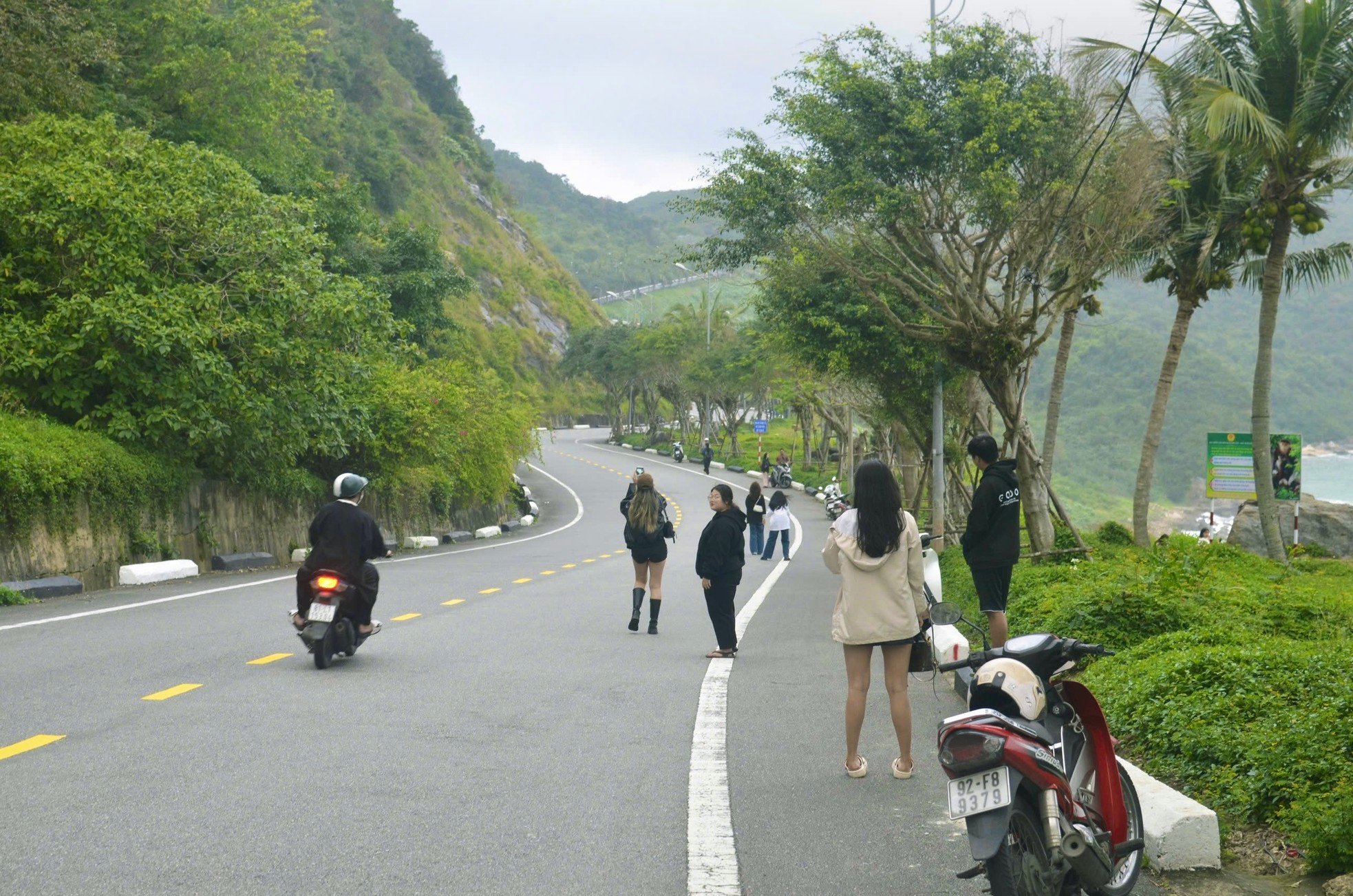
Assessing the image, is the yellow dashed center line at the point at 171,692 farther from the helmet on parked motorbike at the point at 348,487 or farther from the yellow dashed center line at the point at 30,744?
the helmet on parked motorbike at the point at 348,487

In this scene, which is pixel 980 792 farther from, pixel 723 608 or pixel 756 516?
pixel 756 516

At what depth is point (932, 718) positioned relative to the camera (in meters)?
9.05

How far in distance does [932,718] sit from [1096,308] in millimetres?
13836

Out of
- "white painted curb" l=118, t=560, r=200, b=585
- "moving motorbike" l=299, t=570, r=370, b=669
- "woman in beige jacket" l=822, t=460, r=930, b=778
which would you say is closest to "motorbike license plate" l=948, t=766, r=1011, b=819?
"woman in beige jacket" l=822, t=460, r=930, b=778

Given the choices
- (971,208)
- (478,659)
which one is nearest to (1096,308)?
(971,208)

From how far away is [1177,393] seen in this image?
8638 centimetres

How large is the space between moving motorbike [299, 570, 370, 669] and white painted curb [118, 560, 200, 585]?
32.9 feet

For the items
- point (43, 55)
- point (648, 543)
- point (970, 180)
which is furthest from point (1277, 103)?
point (43, 55)

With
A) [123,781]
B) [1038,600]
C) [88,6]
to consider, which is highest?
[88,6]

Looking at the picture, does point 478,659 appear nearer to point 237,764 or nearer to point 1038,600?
point 237,764

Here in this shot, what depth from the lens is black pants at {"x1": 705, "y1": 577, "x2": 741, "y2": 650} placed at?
1195 centimetres

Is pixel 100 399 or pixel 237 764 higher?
pixel 100 399

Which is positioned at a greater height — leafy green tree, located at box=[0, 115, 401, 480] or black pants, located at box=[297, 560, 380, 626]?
leafy green tree, located at box=[0, 115, 401, 480]

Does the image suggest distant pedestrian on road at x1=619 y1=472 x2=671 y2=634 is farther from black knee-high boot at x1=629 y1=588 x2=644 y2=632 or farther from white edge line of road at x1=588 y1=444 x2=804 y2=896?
white edge line of road at x1=588 y1=444 x2=804 y2=896
